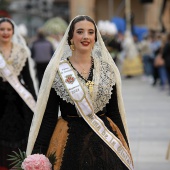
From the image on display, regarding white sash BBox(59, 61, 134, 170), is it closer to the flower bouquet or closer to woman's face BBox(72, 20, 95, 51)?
woman's face BBox(72, 20, 95, 51)

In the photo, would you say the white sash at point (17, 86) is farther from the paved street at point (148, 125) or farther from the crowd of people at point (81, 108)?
the crowd of people at point (81, 108)

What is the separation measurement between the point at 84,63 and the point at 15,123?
256cm

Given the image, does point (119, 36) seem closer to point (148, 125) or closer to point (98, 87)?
point (148, 125)

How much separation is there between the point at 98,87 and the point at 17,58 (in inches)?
118

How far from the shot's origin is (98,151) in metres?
4.45

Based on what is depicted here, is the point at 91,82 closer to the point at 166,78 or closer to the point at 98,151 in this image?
the point at 98,151

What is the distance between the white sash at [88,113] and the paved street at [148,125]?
11.6 feet

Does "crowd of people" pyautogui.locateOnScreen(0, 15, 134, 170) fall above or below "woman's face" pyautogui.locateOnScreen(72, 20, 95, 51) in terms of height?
below

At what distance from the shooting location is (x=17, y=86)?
23.5ft

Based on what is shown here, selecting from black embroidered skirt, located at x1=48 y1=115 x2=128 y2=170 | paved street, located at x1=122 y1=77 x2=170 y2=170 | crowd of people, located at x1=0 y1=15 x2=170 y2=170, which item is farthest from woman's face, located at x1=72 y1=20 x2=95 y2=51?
paved street, located at x1=122 y1=77 x2=170 y2=170

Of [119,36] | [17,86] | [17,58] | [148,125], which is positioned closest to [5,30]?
[17,58]

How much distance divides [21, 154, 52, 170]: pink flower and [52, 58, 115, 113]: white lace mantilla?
1.50 feet

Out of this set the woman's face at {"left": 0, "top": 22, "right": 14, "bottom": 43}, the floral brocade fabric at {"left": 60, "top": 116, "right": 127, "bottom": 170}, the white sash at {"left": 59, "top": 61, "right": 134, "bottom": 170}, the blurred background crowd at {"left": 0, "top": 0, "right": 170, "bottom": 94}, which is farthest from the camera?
the blurred background crowd at {"left": 0, "top": 0, "right": 170, "bottom": 94}

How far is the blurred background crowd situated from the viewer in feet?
57.3
